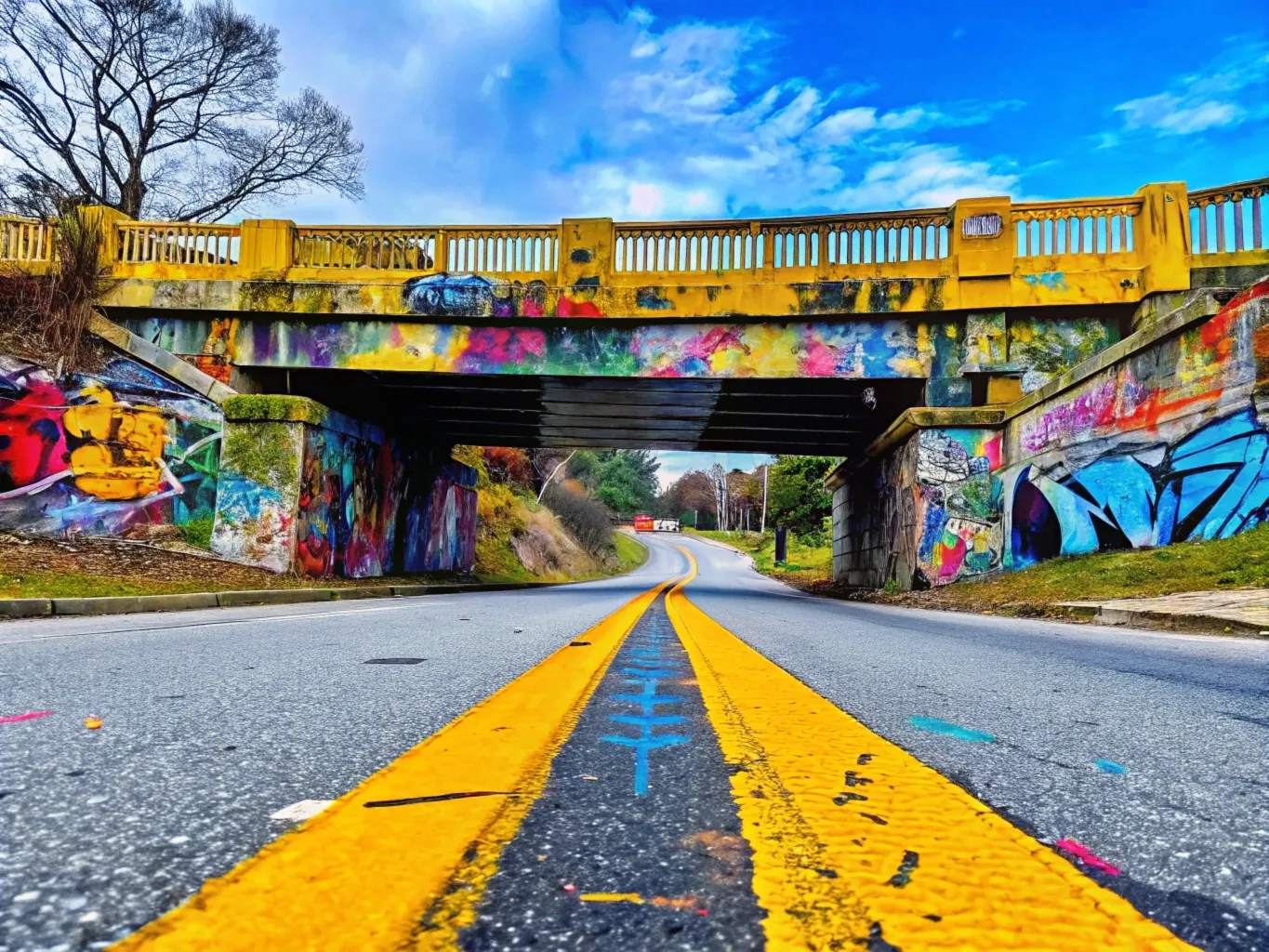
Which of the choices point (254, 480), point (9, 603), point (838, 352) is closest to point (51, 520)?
point (254, 480)

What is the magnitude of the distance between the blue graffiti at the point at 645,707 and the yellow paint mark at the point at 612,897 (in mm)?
522

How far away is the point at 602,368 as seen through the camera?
14516mm

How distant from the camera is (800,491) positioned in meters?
43.0

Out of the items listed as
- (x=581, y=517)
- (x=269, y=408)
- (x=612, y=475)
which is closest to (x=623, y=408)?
(x=269, y=408)

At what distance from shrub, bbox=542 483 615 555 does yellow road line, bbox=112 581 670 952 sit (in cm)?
4362

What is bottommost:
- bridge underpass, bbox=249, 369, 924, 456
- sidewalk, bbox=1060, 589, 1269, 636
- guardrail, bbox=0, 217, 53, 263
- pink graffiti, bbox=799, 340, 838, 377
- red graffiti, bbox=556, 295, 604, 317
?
sidewalk, bbox=1060, 589, 1269, 636

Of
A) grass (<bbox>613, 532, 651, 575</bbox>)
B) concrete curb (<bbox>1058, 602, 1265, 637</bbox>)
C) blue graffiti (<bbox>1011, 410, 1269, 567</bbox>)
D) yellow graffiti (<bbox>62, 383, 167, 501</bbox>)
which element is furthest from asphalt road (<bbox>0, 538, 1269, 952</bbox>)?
grass (<bbox>613, 532, 651, 575</bbox>)

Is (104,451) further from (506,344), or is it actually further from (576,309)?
(576,309)

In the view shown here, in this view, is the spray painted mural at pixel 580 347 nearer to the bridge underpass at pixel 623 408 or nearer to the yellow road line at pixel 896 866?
the bridge underpass at pixel 623 408

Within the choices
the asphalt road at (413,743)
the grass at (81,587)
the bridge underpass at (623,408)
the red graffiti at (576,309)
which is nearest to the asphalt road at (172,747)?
the asphalt road at (413,743)

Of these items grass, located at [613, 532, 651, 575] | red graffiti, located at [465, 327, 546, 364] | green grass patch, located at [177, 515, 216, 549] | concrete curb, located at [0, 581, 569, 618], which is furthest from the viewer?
grass, located at [613, 532, 651, 575]

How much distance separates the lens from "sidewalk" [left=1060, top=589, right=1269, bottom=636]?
6320 mm

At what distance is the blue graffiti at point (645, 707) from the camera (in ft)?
6.54

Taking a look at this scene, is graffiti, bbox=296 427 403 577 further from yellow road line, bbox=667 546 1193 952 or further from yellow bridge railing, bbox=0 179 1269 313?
yellow road line, bbox=667 546 1193 952
